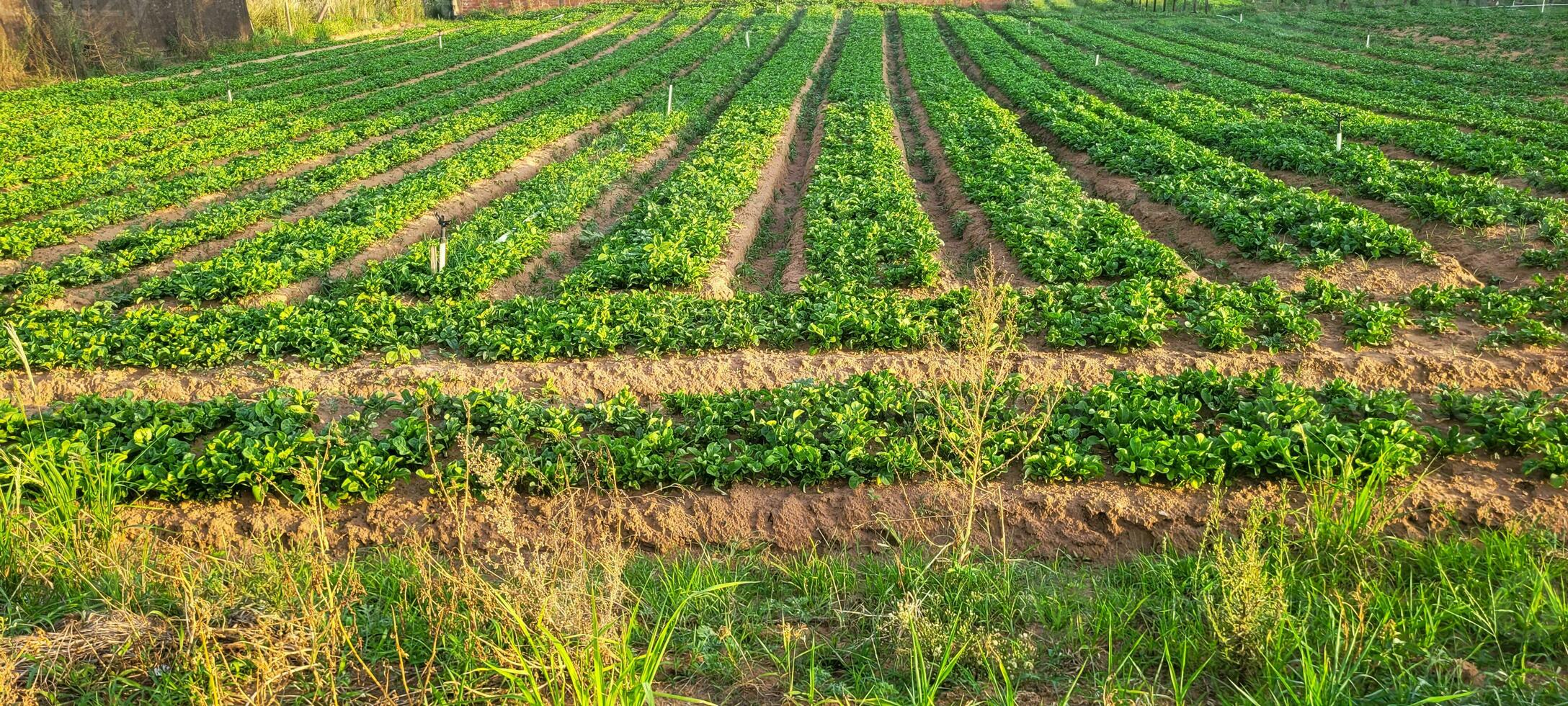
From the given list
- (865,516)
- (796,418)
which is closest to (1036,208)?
(796,418)

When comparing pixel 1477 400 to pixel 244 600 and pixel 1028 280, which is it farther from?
pixel 244 600

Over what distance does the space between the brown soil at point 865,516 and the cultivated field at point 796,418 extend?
3cm

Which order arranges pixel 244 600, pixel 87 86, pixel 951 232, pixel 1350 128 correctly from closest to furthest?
pixel 244 600
pixel 951 232
pixel 1350 128
pixel 87 86

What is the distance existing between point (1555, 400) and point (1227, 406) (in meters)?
2.35

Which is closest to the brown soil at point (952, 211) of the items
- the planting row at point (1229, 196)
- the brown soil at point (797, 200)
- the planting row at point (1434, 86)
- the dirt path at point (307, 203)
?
the brown soil at point (797, 200)

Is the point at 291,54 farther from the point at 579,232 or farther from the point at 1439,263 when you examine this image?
the point at 1439,263

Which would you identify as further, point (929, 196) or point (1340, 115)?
point (1340, 115)

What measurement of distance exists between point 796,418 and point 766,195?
897 centimetres

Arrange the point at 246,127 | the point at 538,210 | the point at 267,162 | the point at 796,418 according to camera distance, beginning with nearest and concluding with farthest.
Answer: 1. the point at 796,418
2. the point at 538,210
3. the point at 267,162
4. the point at 246,127

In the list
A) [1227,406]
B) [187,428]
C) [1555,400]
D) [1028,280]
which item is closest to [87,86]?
[187,428]

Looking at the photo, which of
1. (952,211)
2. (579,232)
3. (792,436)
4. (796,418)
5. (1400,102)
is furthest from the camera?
(1400,102)

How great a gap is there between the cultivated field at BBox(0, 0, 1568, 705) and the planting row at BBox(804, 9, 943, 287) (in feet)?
0.31

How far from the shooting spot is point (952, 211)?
13.8 metres

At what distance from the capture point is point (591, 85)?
2805 cm
